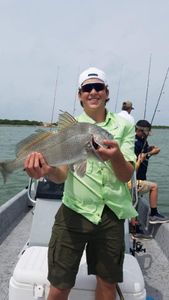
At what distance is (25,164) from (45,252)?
3.77 feet

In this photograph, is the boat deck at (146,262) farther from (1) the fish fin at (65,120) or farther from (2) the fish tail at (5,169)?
(1) the fish fin at (65,120)

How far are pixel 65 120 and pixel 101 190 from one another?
521 millimetres

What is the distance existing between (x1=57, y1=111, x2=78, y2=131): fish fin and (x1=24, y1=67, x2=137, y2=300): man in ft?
0.72

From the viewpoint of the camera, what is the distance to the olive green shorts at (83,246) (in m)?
2.66

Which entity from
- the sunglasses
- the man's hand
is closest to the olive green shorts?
the man's hand

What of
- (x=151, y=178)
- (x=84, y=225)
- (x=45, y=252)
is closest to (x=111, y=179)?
(x=84, y=225)

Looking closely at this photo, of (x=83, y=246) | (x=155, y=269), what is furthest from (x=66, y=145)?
(x=155, y=269)

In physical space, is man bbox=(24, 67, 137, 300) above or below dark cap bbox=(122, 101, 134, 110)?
below

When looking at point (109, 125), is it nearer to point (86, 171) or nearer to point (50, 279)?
point (86, 171)

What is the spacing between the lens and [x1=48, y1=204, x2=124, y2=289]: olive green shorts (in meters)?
2.66

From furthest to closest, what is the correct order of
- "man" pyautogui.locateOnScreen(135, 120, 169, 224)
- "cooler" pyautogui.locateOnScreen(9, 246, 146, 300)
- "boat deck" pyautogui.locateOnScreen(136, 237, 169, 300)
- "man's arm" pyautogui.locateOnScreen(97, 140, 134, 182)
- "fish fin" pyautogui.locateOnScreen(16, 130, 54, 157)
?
"man" pyautogui.locateOnScreen(135, 120, 169, 224)
"boat deck" pyautogui.locateOnScreen(136, 237, 169, 300)
"cooler" pyautogui.locateOnScreen(9, 246, 146, 300)
"fish fin" pyautogui.locateOnScreen(16, 130, 54, 157)
"man's arm" pyautogui.locateOnScreen(97, 140, 134, 182)

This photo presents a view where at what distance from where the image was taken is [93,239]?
2.69m

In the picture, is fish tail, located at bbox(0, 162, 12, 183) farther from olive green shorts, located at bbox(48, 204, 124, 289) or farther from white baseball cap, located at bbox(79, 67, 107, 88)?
white baseball cap, located at bbox(79, 67, 107, 88)

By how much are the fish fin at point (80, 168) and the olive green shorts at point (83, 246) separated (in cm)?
32
